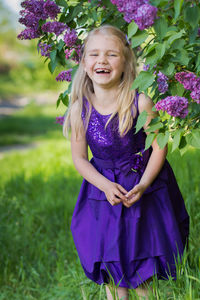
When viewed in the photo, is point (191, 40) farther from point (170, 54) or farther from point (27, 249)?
point (27, 249)

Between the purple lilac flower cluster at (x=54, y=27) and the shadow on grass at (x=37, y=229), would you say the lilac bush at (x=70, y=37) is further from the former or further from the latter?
the shadow on grass at (x=37, y=229)

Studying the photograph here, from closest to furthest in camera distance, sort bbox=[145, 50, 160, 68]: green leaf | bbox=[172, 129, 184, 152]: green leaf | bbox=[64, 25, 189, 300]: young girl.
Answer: bbox=[145, 50, 160, 68]: green leaf < bbox=[172, 129, 184, 152]: green leaf < bbox=[64, 25, 189, 300]: young girl

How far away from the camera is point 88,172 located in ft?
7.48

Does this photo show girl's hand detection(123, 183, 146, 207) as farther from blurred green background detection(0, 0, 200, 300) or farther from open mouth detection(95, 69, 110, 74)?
open mouth detection(95, 69, 110, 74)

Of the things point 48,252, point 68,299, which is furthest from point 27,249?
point 68,299

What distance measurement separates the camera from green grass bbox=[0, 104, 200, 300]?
2586mm

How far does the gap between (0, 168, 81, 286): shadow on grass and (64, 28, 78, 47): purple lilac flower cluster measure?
1445mm

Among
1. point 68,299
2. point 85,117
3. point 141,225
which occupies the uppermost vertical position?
point 85,117

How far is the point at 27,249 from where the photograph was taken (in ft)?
11.1

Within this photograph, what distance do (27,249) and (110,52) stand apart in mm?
1780

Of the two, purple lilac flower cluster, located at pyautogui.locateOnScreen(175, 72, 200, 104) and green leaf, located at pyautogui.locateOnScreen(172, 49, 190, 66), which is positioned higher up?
green leaf, located at pyautogui.locateOnScreen(172, 49, 190, 66)

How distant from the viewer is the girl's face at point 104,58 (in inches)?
85.6

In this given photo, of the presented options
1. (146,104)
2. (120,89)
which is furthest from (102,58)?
(146,104)

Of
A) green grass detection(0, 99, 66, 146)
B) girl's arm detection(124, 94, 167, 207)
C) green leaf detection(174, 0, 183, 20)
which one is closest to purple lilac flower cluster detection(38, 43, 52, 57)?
girl's arm detection(124, 94, 167, 207)
